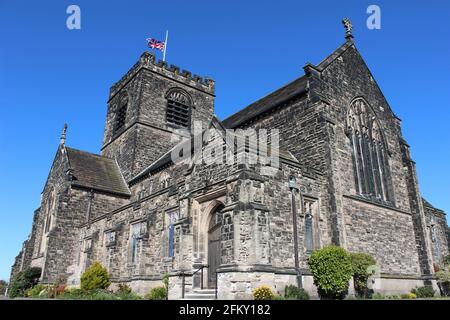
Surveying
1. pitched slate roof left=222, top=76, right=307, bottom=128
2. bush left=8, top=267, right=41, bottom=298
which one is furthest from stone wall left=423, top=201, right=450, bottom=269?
bush left=8, top=267, right=41, bottom=298

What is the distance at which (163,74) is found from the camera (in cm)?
3684

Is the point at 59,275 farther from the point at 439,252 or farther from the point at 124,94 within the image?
the point at 439,252

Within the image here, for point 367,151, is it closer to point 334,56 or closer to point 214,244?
point 334,56

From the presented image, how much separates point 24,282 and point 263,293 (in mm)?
21738

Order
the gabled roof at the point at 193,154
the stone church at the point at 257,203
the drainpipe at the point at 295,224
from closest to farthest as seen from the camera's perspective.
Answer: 1. the stone church at the point at 257,203
2. the drainpipe at the point at 295,224
3. the gabled roof at the point at 193,154

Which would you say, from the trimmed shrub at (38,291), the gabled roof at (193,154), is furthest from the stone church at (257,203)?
the trimmed shrub at (38,291)

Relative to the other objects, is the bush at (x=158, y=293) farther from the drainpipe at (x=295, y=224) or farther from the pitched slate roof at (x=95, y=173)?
the pitched slate roof at (x=95, y=173)

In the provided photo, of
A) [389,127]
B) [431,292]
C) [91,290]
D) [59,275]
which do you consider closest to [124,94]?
[59,275]

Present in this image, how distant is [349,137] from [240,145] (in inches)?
345

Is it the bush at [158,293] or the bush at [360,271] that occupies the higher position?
the bush at [360,271]

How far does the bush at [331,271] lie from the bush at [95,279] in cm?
1179

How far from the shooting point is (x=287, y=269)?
13695 millimetres

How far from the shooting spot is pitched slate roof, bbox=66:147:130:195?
29.1m

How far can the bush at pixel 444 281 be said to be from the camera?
2066cm
